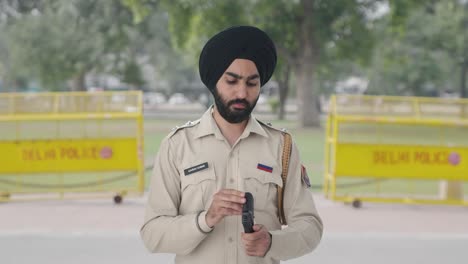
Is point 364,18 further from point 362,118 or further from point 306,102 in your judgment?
point 362,118

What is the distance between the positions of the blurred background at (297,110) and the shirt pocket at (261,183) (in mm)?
4743

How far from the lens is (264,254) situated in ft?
7.20

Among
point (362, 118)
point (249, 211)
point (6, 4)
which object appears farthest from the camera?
point (6, 4)

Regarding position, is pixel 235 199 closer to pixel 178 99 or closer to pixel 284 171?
pixel 284 171

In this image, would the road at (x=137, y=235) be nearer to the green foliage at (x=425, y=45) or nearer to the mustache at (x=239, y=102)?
the mustache at (x=239, y=102)

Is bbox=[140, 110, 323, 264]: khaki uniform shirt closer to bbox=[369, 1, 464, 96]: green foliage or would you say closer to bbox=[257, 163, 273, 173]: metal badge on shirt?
bbox=[257, 163, 273, 173]: metal badge on shirt

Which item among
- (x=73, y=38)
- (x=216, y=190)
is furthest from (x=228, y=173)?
(x=73, y=38)

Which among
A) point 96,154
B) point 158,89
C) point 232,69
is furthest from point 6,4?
point 158,89

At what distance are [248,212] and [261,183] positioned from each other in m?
0.25

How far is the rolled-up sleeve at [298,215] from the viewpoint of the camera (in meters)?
2.31

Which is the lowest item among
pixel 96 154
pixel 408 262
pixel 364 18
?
pixel 408 262

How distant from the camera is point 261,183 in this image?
2.30m

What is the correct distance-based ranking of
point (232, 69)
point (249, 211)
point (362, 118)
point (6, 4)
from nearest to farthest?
point (249, 211)
point (232, 69)
point (362, 118)
point (6, 4)

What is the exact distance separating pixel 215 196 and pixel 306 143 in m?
19.9
